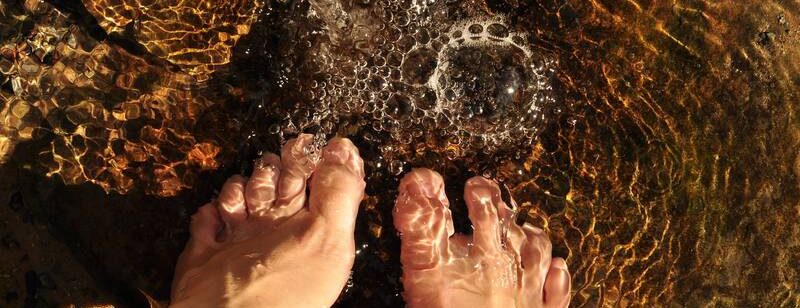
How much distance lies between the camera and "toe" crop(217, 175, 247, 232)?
268 cm

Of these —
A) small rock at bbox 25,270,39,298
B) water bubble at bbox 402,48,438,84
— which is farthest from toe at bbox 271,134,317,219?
small rock at bbox 25,270,39,298

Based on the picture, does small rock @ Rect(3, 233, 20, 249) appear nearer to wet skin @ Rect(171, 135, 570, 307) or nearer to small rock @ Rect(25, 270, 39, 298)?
small rock @ Rect(25, 270, 39, 298)

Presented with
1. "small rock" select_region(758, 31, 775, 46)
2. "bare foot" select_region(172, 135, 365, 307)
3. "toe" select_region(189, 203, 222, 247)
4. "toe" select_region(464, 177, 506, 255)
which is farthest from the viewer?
"small rock" select_region(758, 31, 775, 46)

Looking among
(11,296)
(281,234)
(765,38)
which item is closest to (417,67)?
(281,234)

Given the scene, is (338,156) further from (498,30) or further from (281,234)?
(498,30)

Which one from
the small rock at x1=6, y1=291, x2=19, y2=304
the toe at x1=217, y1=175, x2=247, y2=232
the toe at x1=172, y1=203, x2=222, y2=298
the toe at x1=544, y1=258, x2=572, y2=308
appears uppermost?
the toe at x1=217, y1=175, x2=247, y2=232

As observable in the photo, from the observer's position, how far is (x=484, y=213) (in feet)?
9.05

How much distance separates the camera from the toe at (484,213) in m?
2.76

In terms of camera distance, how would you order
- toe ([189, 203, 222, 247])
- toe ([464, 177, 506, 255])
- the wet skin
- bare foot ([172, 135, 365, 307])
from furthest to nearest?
toe ([464, 177, 506, 255]) < toe ([189, 203, 222, 247]) < the wet skin < bare foot ([172, 135, 365, 307])

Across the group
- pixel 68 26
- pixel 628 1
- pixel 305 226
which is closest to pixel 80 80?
pixel 68 26

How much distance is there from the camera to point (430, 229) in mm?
2699

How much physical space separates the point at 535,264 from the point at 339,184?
3.20 feet

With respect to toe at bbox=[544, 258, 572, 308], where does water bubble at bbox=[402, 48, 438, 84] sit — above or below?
above

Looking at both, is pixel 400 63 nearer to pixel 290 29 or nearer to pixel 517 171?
pixel 290 29
